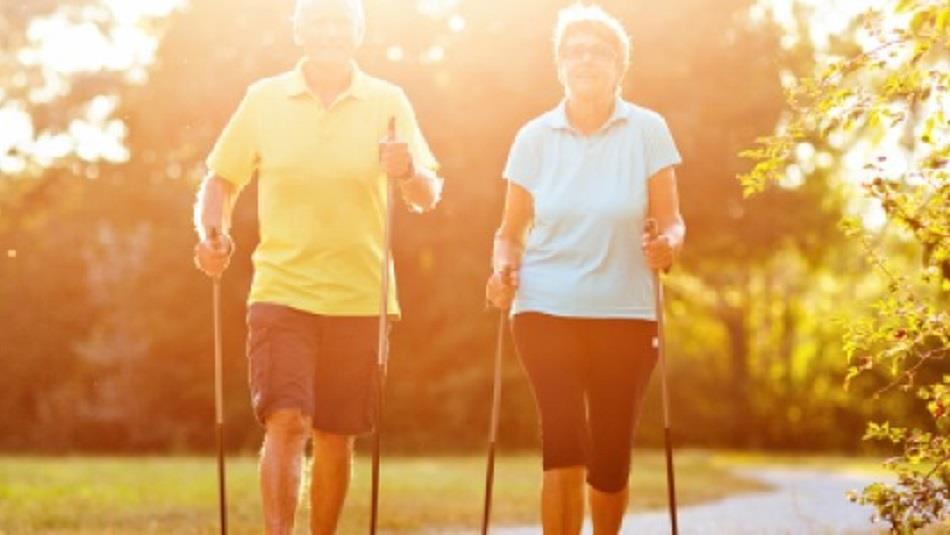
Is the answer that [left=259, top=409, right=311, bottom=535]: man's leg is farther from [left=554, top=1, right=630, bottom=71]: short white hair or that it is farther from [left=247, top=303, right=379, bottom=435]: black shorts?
[left=554, top=1, right=630, bottom=71]: short white hair

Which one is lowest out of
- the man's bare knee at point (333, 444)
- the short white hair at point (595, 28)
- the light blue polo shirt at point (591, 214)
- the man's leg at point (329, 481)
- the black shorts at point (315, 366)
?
the man's leg at point (329, 481)

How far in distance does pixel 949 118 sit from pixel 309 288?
95.4 inches

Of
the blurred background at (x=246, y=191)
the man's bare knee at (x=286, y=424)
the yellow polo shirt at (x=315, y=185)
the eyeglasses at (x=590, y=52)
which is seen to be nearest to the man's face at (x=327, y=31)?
the yellow polo shirt at (x=315, y=185)

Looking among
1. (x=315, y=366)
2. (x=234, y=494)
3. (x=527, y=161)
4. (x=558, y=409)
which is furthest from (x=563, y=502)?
(x=234, y=494)

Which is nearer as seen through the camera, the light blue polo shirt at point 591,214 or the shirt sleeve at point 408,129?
the light blue polo shirt at point 591,214

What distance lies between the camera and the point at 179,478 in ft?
62.4

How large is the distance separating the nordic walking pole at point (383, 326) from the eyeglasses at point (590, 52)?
705 mm

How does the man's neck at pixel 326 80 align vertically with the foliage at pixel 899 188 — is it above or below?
above

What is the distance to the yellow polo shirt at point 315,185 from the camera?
23.6 feet

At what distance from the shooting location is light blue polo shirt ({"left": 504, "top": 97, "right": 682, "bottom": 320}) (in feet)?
22.5

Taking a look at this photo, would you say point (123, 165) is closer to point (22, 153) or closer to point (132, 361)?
point (22, 153)

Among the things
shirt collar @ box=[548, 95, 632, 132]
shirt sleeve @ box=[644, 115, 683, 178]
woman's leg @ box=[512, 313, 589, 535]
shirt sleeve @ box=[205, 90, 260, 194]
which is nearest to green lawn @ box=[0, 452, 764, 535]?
shirt sleeve @ box=[205, 90, 260, 194]

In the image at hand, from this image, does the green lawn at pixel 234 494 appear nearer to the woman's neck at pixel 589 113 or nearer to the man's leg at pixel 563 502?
the man's leg at pixel 563 502

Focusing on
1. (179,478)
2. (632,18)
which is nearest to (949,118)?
(179,478)
